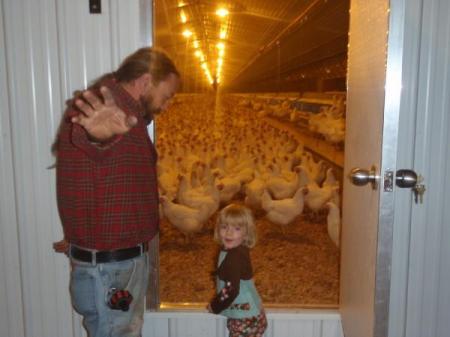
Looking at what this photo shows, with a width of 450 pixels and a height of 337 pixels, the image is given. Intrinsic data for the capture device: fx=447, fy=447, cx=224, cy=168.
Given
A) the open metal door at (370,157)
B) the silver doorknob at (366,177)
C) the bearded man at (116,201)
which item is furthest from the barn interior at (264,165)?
the silver doorknob at (366,177)

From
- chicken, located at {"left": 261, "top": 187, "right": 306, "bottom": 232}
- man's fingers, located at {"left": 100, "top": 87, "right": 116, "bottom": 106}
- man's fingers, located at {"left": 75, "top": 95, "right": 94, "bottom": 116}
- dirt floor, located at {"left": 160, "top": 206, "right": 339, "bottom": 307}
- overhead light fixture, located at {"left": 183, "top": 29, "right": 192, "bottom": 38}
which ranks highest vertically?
overhead light fixture, located at {"left": 183, "top": 29, "right": 192, "bottom": 38}

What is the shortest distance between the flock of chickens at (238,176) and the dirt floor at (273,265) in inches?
5.2

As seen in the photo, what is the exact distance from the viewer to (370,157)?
144cm

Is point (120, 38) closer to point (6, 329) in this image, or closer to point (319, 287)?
point (6, 329)

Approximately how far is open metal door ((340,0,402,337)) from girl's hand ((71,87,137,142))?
70 centimetres

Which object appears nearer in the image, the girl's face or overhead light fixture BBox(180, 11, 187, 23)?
the girl's face

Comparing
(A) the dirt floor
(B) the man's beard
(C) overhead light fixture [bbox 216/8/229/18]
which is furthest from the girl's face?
(C) overhead light fixture [bbox 216/8/229/18]

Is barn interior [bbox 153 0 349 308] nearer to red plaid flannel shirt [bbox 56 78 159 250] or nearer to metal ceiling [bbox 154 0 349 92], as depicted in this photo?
metal ceiling [bbox 154 0 349 92]

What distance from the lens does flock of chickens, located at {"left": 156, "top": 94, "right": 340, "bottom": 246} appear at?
3.53m

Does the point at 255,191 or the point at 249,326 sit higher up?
the point at 255,191

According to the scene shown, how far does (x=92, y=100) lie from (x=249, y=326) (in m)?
1.14

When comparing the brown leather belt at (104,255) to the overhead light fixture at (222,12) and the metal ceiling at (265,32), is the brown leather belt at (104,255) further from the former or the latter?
the overhead light fixture at (222,12)

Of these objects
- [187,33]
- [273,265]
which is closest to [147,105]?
[273,265]

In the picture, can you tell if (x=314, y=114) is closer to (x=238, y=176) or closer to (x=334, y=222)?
(x=238, y=176)
